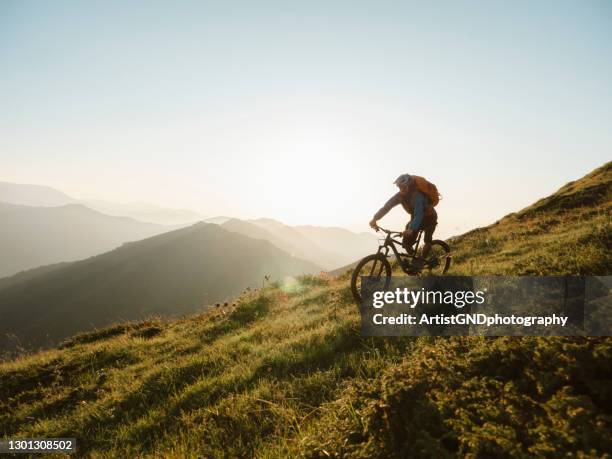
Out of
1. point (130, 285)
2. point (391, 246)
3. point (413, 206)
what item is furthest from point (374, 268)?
point (130, 285)

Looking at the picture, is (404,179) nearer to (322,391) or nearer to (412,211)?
(412,211)

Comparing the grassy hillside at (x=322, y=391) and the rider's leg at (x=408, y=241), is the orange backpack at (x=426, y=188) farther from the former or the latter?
the grassy hillside at (x=322, y=391)

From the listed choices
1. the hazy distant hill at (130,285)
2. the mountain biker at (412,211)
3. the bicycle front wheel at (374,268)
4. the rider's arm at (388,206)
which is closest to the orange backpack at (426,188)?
the mountain biker at (412,211)

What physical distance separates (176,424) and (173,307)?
141 m

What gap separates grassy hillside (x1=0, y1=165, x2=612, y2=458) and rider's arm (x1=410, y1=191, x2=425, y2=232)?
2035 mm

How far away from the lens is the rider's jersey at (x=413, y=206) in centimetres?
890

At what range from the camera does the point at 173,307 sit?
441ft

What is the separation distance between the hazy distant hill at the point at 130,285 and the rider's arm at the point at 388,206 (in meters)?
115

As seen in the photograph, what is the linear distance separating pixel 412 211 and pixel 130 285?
→ 156 metres

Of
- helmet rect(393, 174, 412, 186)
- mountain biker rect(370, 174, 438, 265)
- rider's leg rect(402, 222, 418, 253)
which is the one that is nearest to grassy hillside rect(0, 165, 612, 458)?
mountain biker rect(370, 174, 438, 265)

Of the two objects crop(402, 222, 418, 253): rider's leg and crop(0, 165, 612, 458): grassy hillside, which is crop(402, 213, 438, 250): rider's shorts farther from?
crop(0, 165, 612, 458): grassy hillside

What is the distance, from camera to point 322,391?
4.72 meters

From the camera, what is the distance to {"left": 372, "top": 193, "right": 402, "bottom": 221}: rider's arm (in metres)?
9.41

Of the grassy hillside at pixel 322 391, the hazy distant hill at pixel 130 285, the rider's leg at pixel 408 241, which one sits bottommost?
the hazy distant hill at pixel 130 285
